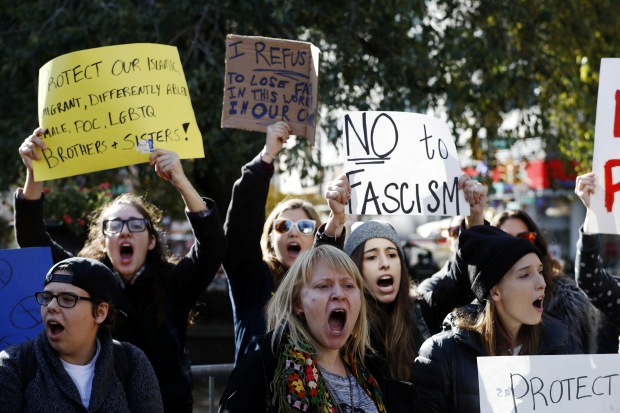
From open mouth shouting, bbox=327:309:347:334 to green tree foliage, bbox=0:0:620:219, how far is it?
5.30m

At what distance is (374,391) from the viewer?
3248 mm

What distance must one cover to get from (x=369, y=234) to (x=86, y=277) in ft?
5.11

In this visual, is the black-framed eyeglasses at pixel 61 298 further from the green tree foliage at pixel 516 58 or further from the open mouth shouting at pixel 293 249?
the green tree foliage at pixel 516 58

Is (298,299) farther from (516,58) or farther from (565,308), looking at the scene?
(516,58)

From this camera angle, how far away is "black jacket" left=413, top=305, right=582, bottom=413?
3.36m

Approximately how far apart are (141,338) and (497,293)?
1558mm

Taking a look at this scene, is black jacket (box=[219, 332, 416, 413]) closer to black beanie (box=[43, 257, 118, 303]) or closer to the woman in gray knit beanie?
black beanie (box=[43, 257, 118, 303])

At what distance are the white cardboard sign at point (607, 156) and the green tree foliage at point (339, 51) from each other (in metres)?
4.32

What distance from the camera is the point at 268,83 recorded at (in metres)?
4.65

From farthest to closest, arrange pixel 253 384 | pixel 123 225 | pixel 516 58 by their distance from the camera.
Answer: pixel 516 58 → pixel 123 225 → pixel 253 384

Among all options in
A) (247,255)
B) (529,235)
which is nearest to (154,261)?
(247,255)

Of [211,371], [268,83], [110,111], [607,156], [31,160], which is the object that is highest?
[268,83]

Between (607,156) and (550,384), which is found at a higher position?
(607,156)

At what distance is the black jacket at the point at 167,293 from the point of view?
13.2 ft
